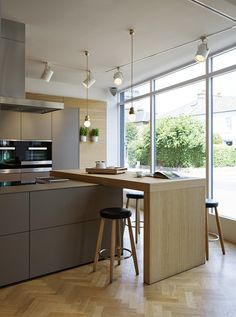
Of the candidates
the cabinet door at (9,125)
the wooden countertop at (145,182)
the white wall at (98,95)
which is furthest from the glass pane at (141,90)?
the wooden countertop at (145,182)

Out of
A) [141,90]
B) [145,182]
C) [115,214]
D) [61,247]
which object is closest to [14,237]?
[61,247]

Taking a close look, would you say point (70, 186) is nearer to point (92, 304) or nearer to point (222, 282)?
point (92, 304)

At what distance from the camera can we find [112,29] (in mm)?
3512

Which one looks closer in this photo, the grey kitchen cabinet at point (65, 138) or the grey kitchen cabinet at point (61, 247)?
the grey kitchen cabinet at point (61, 247)

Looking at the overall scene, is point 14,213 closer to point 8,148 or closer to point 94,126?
point 8,148

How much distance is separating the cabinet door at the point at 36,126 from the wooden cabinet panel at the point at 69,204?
2.13 metres

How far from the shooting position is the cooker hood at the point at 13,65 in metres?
3.19

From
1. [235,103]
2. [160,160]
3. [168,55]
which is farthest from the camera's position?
[160,160]

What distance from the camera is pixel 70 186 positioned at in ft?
9.61

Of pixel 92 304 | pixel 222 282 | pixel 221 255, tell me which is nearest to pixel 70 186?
pixel 92 304

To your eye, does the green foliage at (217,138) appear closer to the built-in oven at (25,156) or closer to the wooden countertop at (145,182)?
the wooden countertop at (145,182)

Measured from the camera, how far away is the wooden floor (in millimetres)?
2172

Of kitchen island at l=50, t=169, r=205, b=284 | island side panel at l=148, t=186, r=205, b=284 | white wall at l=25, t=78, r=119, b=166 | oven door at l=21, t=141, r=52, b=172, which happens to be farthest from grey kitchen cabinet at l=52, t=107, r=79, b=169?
island side panel at l=148, t=186, r=205, b=284

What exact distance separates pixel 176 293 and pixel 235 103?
9.34 ft
